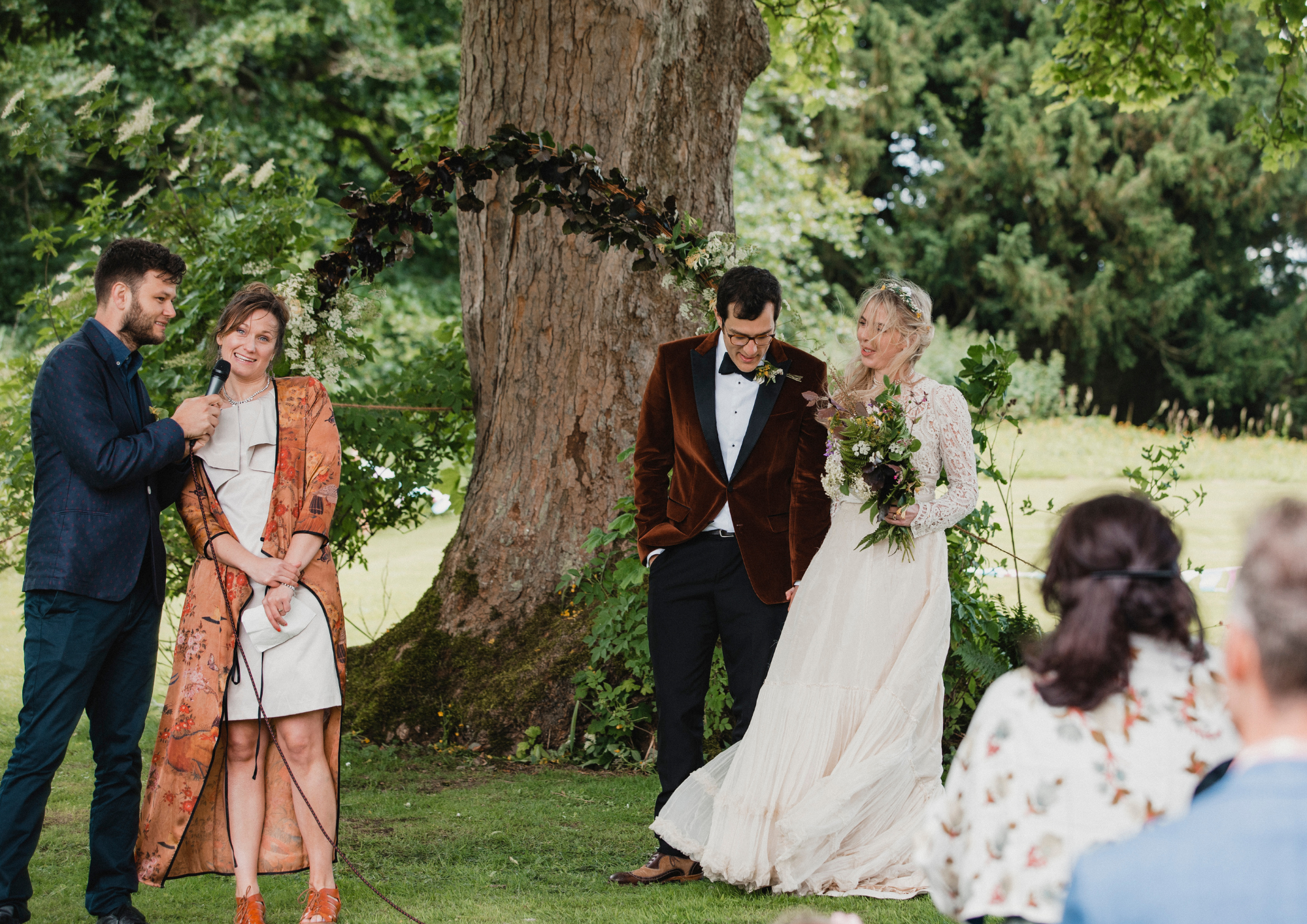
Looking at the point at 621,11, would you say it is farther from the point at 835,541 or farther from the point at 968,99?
the point at 968,99

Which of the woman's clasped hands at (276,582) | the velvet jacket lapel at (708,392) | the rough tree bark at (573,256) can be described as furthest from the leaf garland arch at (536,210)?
the woman's clasped hands at (276,582)

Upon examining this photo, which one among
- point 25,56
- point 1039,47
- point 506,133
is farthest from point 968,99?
point 506,133

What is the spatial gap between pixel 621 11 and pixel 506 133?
1.80 m

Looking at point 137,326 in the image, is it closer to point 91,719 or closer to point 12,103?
point 91,719

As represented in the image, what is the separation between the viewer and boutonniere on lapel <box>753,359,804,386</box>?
399cm

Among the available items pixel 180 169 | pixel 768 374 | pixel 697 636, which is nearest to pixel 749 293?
pixel 768 374

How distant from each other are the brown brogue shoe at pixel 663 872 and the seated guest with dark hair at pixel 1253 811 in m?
2.77

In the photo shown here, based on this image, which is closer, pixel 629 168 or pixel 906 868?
pixel 906 868

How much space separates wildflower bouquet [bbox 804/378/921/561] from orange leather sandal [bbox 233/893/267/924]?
2.26 meters

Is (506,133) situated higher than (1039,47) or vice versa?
(1039,47)

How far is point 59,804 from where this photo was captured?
202 inches

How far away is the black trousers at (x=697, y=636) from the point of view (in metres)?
4.03

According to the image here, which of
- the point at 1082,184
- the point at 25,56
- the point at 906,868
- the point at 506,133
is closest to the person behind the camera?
the point at 906,868

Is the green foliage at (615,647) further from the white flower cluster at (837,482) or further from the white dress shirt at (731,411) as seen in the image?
the white flower cluster at (837,482)
